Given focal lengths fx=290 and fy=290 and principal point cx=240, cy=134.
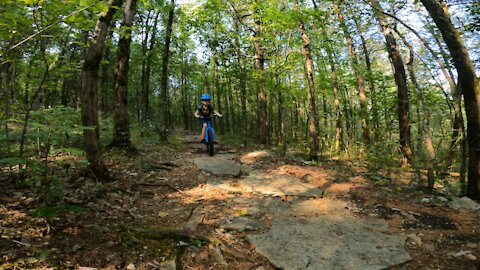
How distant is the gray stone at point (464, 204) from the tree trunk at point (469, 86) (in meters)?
0.25

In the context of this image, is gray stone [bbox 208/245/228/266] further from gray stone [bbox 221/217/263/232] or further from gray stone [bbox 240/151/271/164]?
gray stone [bbox 240/151/271/164]

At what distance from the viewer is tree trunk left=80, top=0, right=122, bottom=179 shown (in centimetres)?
513

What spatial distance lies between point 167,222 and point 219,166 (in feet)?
12.1

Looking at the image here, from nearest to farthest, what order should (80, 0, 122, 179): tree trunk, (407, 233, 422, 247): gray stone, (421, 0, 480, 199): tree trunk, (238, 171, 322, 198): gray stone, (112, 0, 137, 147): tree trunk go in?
(407, 233, 422, 247): gray stone, (80, 0, 122, 179): tree trunk, (421, 0, 480, 199): tree trunk, (238, 171, 322, 198): gray stone, (112, 0, 137, 147): tree trunk

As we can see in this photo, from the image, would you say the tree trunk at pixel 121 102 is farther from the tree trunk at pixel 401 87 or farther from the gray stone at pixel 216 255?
the tree trunk at pixel 401 87

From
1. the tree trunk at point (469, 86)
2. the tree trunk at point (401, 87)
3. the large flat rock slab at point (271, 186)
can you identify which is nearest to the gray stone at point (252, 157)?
the large flat rock slab at point (271, 186)

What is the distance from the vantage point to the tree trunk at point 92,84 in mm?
5129

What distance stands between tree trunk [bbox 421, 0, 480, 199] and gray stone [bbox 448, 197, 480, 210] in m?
0.25

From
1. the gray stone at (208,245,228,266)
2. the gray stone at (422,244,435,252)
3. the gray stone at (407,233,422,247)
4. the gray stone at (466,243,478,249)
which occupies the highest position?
the gray stone at (208,245,228,266)

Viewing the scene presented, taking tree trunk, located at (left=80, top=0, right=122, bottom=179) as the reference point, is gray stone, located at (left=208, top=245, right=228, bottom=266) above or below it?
below

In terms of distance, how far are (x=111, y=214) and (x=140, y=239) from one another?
91 centimetres

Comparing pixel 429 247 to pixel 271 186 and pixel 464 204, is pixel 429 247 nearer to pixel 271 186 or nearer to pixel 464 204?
pixel 464 204

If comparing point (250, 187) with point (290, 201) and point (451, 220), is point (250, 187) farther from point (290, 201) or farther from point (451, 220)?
point (451, 220)

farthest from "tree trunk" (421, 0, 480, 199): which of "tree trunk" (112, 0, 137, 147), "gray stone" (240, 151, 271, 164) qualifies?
"tree trunk" (112, 0, 137, 147)
